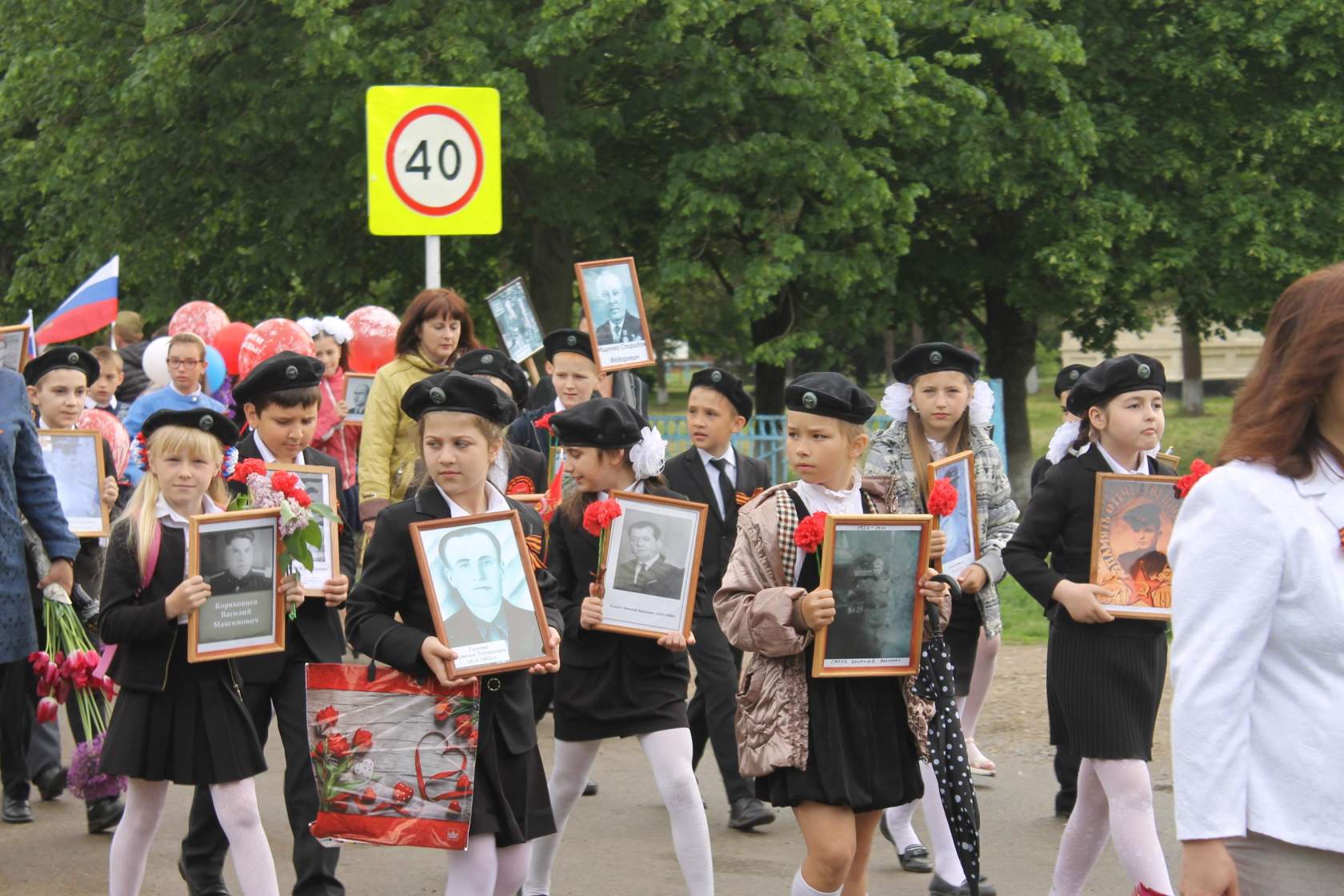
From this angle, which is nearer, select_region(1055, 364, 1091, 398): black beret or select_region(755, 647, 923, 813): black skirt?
select_region(755, 647, 923, 813): black skirt

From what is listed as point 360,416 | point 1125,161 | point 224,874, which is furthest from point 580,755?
point 1125,161

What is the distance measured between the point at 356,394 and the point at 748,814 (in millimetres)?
3450

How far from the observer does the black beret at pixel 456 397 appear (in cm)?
468

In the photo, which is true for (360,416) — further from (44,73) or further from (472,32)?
(44,73)

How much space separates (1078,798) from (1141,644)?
548 millimetres

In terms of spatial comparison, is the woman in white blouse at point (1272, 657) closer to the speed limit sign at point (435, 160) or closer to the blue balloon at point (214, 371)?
the speed limit sign at point (435, 160)

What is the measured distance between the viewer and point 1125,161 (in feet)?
65.3

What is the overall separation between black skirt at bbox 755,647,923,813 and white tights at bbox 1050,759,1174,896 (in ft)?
2.43

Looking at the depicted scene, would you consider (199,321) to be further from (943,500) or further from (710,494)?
(943,500)

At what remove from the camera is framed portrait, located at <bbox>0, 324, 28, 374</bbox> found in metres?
8.17

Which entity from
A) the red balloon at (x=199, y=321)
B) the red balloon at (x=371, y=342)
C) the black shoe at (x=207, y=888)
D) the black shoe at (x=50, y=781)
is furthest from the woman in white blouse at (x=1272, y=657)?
the red balloon at (x=199, y=321)

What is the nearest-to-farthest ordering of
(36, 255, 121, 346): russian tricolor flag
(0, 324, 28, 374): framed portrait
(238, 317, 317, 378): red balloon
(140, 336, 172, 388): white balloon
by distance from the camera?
(0, 324, 28, 374): framed portrait → (238, 317, 317, 378): red balloon → (140, 336, 172, 388): white balloon → (36, 255, 121, 346): russian tricolor flag

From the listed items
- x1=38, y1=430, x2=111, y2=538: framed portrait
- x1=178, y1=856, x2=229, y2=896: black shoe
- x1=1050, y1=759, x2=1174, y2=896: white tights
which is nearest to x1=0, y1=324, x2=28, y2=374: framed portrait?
x1=38, y1=430, x2=111, y2=538: framed portrait

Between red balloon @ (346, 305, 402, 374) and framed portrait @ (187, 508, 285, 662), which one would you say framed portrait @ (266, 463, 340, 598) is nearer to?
framed portrait @ (187, 508, 285, 662)
